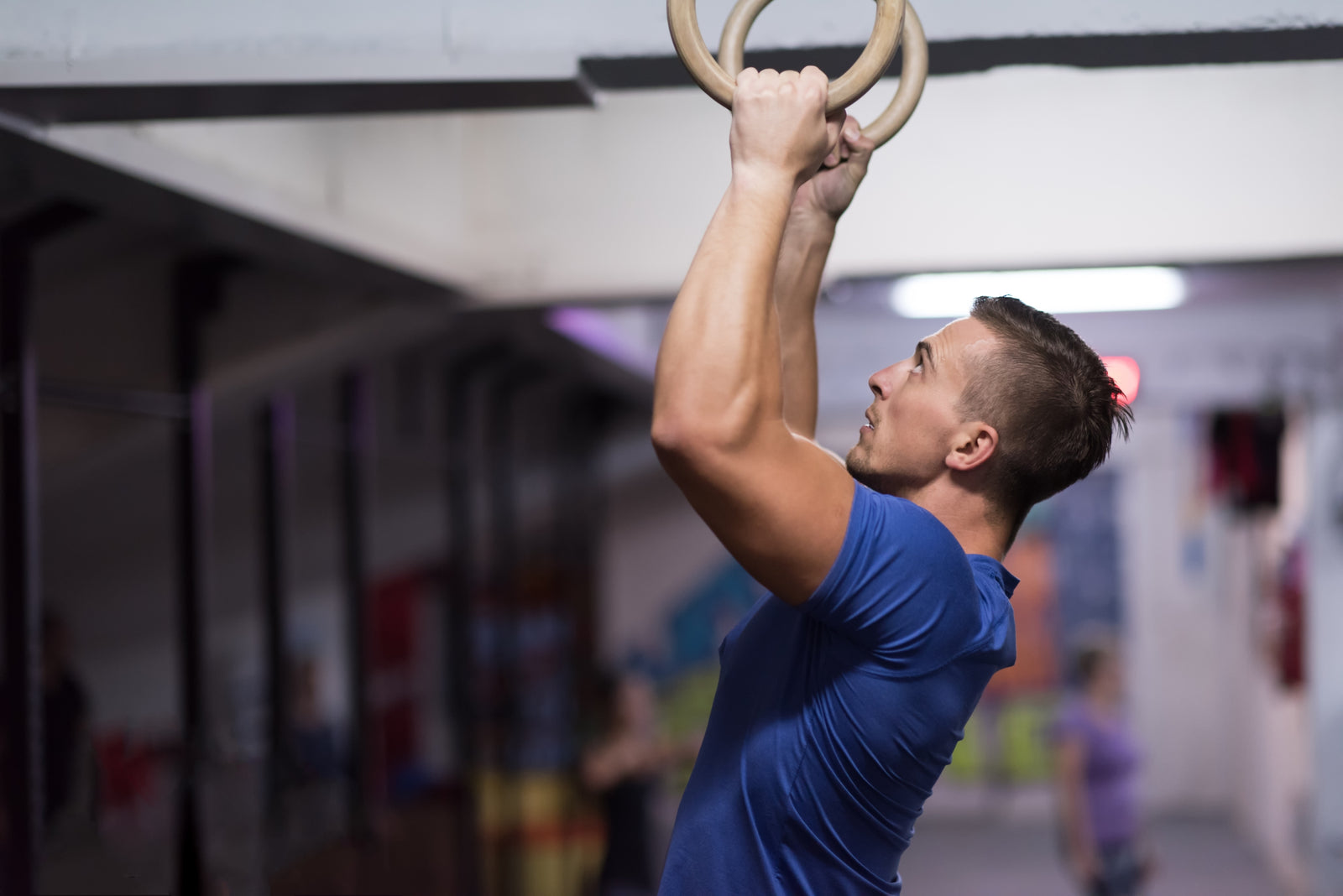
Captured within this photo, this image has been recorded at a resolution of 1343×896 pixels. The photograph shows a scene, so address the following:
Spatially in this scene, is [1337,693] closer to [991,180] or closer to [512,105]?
[991,180]

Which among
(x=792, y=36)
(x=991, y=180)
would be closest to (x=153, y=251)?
(x=991, y=180)

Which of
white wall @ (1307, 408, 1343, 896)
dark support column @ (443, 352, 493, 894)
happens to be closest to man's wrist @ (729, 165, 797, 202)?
dark support column @ (443, 352, 493, 894)

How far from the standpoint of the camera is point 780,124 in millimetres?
1051

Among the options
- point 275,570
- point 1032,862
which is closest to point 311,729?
point 275,570

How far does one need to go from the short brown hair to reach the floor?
19.7 ft

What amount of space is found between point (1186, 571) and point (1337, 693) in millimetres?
3611

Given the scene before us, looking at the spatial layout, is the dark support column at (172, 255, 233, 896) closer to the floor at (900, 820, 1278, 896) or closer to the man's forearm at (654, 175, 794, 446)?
the man's forearm at (654, 175, 794, 446)

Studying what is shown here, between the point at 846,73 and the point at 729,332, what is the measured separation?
11.4 inches

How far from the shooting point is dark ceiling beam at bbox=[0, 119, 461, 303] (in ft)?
6.19

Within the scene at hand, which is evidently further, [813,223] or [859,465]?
[813,223]

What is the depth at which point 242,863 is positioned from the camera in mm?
3062

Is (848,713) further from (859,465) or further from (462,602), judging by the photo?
(462,602)

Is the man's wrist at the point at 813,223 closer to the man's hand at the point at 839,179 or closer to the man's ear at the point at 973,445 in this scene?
the man's hand at the point at 839,179

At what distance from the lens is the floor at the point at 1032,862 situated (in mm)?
6902
